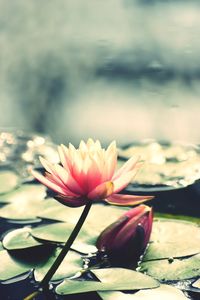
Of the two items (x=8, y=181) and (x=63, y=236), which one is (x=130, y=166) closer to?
(x=63, y=236)

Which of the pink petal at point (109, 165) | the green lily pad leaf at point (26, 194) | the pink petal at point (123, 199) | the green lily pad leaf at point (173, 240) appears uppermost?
the pink petal at point (109, 165)

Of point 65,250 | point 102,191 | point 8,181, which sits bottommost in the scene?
point 8,181

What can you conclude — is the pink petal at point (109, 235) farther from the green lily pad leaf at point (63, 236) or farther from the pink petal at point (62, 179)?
the pink petal at point (62, 179)

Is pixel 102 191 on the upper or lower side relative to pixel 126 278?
upper

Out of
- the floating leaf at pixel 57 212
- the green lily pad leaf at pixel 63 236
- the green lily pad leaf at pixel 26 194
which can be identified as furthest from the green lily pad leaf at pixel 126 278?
the green lily pad leaf at pixel 26 194

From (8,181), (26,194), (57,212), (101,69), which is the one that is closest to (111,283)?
(57,212)

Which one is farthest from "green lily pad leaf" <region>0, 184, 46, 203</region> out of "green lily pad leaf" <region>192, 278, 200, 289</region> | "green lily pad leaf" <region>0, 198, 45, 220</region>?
"green lily pad leaf" <region>192, 278, 200, 289</region>
